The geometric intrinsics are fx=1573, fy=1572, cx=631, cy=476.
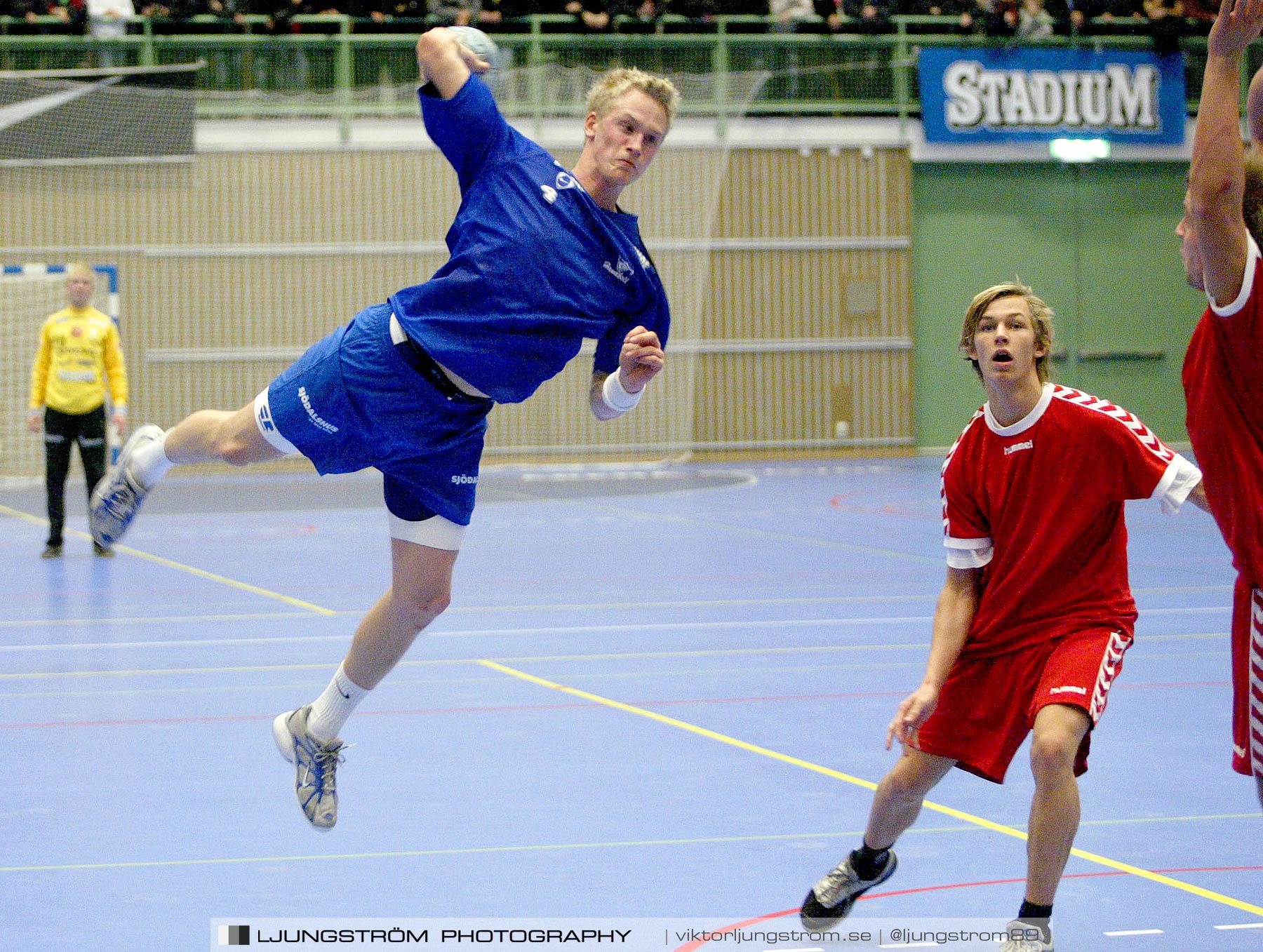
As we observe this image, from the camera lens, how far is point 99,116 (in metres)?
19.9

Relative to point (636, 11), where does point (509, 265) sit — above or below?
below

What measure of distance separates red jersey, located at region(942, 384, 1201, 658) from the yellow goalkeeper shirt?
9113 mm

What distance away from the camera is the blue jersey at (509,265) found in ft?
14.4

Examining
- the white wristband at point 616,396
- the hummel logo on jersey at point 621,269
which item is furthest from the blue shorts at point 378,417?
the hummel logo on jersey at point 621,269

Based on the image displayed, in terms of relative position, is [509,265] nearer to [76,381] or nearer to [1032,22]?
[76,381]

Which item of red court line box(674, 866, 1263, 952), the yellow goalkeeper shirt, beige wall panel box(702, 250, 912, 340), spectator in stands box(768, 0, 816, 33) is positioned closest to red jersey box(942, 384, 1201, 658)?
red court line box(674, 866, 1263, 952)

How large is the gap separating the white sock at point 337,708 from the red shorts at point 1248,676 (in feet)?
8.28

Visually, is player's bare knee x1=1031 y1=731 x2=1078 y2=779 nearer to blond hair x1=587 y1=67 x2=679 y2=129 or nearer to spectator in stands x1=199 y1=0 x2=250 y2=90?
blond hair x1=587 y1=67 x2=679 y2=129

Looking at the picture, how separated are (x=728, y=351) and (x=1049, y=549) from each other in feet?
62.9

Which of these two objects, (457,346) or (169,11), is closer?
(457,346)

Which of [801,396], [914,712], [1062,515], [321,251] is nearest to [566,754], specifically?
[914,712]

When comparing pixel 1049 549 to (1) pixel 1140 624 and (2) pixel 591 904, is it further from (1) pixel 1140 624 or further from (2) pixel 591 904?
(1) pixel 1140 624

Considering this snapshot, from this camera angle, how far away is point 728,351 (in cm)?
2303

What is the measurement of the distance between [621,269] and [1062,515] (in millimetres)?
1440
